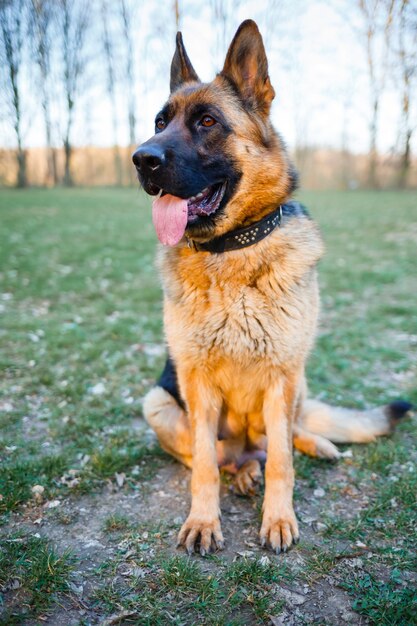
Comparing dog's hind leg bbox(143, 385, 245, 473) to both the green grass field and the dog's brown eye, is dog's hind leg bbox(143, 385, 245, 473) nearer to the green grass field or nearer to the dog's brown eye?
the green grass field

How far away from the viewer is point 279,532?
2455 millimetres

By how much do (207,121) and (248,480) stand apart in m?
2.27

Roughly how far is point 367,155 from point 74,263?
31.7 meters

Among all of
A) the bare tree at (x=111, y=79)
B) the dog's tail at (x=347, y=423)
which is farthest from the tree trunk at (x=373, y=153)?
the dog's tail at (x=347, y=423)

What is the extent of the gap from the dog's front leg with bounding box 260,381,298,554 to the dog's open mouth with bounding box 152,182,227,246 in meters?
1.10

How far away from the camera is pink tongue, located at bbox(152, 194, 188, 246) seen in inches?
97.8

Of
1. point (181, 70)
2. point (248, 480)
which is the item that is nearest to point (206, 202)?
point (181, 70)

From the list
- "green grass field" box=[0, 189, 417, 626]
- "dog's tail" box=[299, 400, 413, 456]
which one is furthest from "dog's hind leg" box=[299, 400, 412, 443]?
"green grass field" box=[0, 189, 417, 626]

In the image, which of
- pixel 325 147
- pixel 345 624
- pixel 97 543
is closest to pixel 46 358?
pixel 97 543

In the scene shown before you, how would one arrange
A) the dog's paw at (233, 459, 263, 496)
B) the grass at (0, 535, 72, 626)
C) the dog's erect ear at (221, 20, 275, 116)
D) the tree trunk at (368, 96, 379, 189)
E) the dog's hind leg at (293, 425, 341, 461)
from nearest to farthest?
1. the grass at (0, 535, 72, 626)
2. the dog's erect ear at (221, 20, 275, 116)
3. the dog's paw at (233, 459, 263, 496)
4. the dog's hind leg at (293, 425, 341, 461)
5. the tree trunk at (368, 96, 379, 189)

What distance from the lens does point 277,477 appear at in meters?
2.58

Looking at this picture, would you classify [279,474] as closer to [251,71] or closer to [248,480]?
[248,480]

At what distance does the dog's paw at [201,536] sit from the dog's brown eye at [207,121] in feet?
7.63

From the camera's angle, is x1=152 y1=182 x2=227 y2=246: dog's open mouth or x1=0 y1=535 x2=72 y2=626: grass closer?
x1=0 y1=535 x2=72 y2=626: grass
